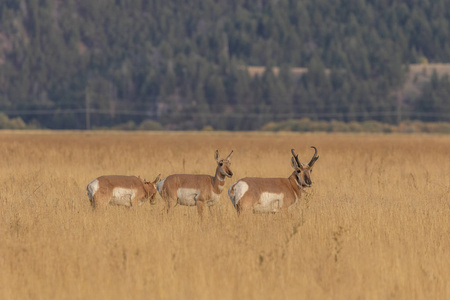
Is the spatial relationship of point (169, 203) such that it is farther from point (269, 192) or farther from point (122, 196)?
point (269, 192)

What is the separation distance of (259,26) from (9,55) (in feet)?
135

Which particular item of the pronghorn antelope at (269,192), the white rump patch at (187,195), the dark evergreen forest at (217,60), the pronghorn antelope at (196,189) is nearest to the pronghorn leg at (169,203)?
the pronghorn antelope at (196,189)

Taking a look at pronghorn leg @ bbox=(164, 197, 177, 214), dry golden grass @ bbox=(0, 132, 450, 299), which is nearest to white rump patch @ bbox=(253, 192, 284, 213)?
dry golden grass @ bbox=(0, 132, 450, 299)

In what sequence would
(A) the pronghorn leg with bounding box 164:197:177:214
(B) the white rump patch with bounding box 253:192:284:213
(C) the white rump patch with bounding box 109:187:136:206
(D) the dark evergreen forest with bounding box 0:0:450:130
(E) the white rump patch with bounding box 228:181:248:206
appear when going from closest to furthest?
(E) the white rump patch with bounding box 228:181:248:206
(B) the white rump patch with bounding box 253:192:284:213
(A) the pronghorn leg with bounding box 164:197:177:214
(C) the white rump patch with bounding box 109:187:136:206
(D) the dark evergreen forest with bounding box 0:0:450:130

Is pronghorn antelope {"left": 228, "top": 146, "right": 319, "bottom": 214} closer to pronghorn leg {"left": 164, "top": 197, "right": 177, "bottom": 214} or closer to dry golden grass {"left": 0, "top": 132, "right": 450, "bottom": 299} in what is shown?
dry golden grass {"left": 0, "top": 132, "right": 450, "bottom": 299}

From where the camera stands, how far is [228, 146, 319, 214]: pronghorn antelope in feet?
45.2

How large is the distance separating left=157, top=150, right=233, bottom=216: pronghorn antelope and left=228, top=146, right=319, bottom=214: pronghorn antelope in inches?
19.7

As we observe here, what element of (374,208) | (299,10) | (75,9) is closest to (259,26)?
(299,10)

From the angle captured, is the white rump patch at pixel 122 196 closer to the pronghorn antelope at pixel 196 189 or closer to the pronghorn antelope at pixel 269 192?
the pronghorn antelope at pixel 196 189

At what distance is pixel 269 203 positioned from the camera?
46.0 feet

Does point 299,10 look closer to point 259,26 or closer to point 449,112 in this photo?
Answer: point 259,26

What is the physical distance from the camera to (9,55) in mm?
134375

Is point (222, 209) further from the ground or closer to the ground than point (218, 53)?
closer to the ground

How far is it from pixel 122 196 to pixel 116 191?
0.15 m
